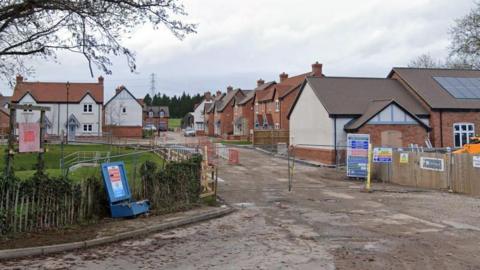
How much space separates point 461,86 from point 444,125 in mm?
5471

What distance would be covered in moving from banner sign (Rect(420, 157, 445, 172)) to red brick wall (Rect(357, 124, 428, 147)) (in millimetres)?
9310

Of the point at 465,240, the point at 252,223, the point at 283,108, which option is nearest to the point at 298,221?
the point at 252,223

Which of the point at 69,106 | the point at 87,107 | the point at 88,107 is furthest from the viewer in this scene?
the point at 88,107

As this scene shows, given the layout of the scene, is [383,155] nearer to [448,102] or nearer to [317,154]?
[317,154]

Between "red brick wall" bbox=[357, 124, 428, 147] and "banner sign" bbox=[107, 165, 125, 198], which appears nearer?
"banner sign" bbox=[107, 165, 125, 198]

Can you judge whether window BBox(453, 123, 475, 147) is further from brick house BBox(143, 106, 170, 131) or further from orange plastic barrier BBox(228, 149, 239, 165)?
brick house BBox(143, 106, 170, 131)

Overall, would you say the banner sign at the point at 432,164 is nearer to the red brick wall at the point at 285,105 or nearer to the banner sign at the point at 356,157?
the banner sign at the point at 356,157

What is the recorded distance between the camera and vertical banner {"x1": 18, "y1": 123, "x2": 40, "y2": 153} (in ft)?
37.0

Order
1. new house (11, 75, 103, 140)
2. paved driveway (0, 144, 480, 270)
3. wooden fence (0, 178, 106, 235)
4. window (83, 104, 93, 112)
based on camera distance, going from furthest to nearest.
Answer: window (83, 104, 93, 112), new house (11, 75, 103, 140), wooden fence (0, 178, 106, 235), paved driveway (0, 144, 480, 270)

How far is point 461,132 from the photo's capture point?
3553cm

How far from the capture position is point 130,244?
401 inches

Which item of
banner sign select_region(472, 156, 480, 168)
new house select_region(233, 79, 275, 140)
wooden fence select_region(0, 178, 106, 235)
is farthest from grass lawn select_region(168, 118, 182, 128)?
wooden fence select_region(0, 178, 106, 235)

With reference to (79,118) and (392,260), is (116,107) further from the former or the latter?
(392,260)

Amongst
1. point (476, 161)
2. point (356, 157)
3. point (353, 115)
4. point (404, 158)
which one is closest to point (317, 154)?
point (353, 115)
